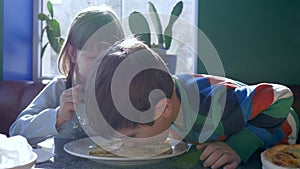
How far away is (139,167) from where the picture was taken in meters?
0.66

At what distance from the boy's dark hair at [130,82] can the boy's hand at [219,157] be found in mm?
117

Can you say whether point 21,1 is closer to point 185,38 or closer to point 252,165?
point 185,38

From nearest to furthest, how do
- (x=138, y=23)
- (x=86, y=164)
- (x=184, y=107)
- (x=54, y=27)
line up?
(x=86, y=164)
(x=184, y=107)
(x=138, y=23)
(x=54, y=27)

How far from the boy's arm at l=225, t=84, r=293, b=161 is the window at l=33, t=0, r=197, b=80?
1414 millimetres

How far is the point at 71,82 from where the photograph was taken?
3.90 ft

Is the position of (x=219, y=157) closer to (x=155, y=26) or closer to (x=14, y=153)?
(x=14, y=153)

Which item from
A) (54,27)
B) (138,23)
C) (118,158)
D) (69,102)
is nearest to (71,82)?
(69,102)

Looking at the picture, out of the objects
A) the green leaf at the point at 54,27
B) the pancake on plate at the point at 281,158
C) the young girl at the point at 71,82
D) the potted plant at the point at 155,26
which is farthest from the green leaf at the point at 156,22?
the pancake on plate at the point at 281,158

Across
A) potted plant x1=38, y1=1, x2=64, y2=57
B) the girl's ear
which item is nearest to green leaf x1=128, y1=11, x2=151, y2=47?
potted plant x1=38, y1=1, x2=64, y2=57

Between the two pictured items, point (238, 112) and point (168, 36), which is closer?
point (238, 112)

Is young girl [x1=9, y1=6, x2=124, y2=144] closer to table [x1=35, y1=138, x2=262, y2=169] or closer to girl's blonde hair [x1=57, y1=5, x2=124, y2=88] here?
girl's blonde hair [x1=57, y1=5, x2=124, y2=88]

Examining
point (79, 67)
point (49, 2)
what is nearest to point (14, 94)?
point (49, 2)

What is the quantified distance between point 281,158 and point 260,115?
0.14m

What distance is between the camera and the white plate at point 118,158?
0.65 m
